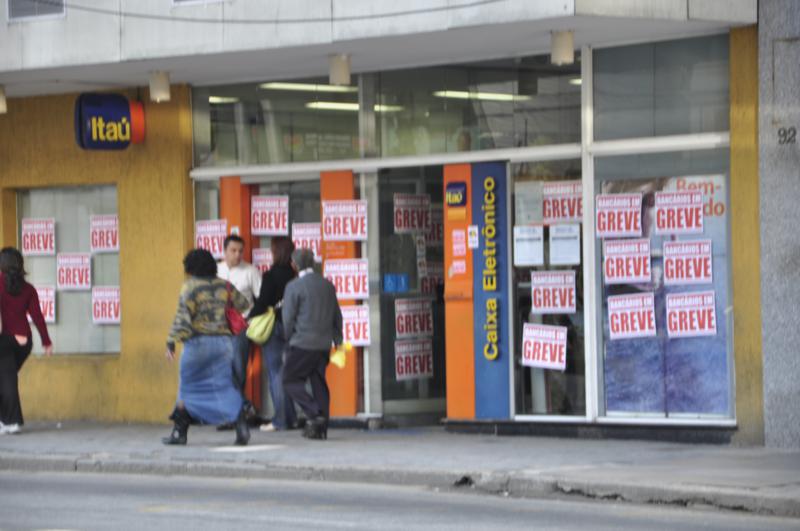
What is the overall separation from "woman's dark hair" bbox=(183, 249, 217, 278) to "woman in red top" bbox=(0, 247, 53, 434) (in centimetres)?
288

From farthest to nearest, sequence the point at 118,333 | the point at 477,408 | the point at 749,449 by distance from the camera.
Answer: the point at 118,333 < the point at 477,408 < the point at 749,449

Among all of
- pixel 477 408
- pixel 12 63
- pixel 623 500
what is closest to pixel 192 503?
pixel 623 500

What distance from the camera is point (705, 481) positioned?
40.8 feet

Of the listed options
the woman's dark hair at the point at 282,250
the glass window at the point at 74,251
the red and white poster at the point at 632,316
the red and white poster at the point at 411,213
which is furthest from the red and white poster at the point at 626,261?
the glass window at the point at 74,251

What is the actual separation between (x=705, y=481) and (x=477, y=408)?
4816mm

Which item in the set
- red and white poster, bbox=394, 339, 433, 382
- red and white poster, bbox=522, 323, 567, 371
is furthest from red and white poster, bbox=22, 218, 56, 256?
red and white poster, bbox=522, 323, 567, 371

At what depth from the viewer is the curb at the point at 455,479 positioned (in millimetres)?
11773

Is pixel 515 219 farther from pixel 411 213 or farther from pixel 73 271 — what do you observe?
pixel 73 271

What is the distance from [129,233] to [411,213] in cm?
348

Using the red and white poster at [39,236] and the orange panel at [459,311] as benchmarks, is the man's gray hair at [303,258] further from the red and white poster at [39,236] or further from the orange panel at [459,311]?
the red and white poster at [39,236]

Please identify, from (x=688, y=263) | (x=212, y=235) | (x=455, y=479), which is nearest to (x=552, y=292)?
(x=688, y=263)

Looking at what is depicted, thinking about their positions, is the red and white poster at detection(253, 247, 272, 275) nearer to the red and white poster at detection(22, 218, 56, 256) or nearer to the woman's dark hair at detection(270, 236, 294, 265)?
the woman's dark hair at detection(270, 236, 294, 265)

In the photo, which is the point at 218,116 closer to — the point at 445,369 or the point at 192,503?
the point at 445,369

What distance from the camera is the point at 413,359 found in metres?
18.0
